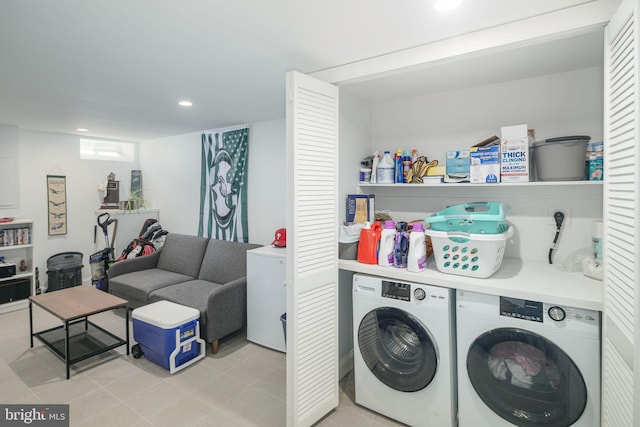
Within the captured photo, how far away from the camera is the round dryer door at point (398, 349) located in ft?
6.18

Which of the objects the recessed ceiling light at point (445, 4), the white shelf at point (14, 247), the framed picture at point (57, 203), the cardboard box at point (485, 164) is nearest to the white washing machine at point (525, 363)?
the cardboard box at point (485, 164)

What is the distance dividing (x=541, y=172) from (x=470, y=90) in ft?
2.73

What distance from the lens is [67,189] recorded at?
183 inches

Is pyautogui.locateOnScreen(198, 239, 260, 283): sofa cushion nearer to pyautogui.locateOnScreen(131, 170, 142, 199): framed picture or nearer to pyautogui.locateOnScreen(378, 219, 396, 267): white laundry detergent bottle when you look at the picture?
pyautogui.locateOnScreen(378, 219, 396, 267): white laundry detergent bottle

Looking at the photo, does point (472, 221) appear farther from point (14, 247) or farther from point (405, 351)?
point (14, 247)

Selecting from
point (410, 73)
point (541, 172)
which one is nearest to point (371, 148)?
point (410, 73)

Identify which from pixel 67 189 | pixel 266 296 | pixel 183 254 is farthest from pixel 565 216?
pixel 67 189

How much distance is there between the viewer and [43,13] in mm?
1461

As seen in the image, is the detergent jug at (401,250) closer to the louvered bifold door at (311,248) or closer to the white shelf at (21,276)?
the louvered bifold door at (311,248)

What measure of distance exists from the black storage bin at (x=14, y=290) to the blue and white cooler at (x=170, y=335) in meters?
2.33

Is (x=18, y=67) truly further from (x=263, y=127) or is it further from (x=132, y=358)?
(x=132, y=358)

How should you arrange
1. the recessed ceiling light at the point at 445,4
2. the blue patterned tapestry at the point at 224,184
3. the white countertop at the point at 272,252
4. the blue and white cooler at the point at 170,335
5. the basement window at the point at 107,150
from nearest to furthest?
the recessed ceiling light at the point at 445,4 < the blue and white cooler at the point at 170,335 < the white countertop at the point at 272,252 < the blue patterned tapestry at the point at 224,184 < the basement window at the point at 107,150

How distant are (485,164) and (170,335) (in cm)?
265

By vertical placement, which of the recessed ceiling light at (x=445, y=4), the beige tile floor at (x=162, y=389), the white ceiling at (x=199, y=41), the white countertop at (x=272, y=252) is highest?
the white ceiling at (x=199, y=41)
